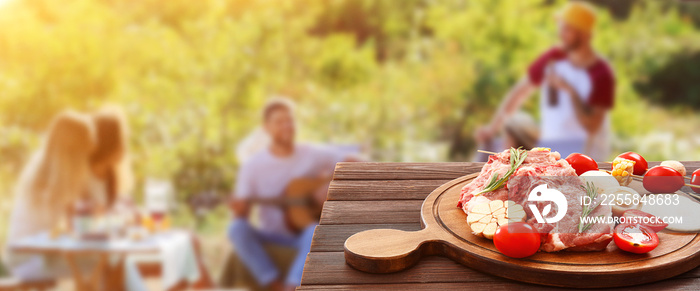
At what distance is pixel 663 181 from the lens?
0.94m

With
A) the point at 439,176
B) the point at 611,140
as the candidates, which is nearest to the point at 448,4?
the point at 611,140

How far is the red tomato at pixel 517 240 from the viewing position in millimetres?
671

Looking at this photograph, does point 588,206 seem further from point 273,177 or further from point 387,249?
point 273,177

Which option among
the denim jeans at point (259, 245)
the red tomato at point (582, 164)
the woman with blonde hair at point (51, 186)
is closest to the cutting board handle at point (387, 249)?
the red tomato at point (582, 164)

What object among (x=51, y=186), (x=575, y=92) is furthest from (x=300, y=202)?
(x=575, y=92)

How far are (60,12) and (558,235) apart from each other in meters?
3.80

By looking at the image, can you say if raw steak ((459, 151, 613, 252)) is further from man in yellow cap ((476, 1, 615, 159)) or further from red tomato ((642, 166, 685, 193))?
man in yellow cap ((476, 1, 615, 159))

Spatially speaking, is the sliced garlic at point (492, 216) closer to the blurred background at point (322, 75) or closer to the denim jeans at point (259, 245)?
the denim jeans at point (259, 245)

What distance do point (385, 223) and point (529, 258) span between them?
0.76 feet

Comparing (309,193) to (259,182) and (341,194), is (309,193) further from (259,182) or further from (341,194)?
(341,194)

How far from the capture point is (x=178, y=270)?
3.12 m

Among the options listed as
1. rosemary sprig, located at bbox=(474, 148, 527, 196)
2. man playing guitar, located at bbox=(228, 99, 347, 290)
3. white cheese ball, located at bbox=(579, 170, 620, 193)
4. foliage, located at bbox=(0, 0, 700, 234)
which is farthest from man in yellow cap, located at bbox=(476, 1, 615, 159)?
rosemary sprig, located at bbox=(474, 148, 527, 196)

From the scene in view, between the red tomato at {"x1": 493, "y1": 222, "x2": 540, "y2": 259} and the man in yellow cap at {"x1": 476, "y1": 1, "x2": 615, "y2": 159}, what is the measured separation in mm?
3021

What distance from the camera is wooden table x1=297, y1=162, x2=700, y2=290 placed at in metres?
0.67
